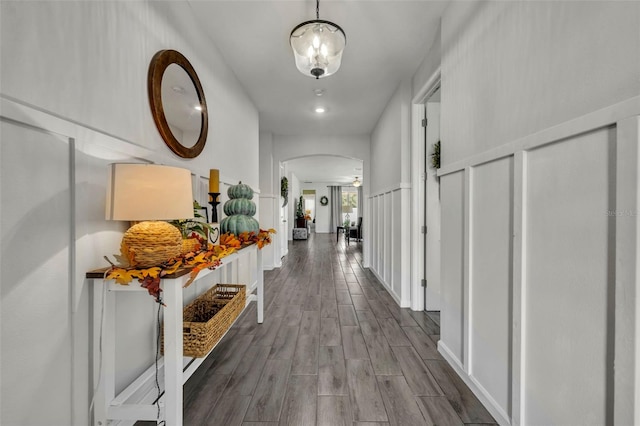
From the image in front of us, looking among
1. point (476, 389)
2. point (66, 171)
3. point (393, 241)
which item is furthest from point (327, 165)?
point (66, 171)

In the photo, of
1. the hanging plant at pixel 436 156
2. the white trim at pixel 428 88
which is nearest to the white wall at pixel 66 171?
the white trim at pixel 428 88

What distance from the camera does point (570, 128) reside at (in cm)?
95

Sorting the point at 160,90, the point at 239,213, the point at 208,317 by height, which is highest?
the point at 160,90

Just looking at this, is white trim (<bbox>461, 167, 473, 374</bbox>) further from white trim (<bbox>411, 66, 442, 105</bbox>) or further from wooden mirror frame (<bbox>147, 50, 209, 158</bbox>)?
wooden mirror frame (<bbox>147, 50, 209, 158</bbox>)

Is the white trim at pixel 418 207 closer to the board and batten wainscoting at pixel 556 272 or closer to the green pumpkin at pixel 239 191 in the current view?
the board and batten wainscoting at pixel 556 272

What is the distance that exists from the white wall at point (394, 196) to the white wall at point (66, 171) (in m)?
2.47

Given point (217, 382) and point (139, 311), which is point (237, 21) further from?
point (217, 382)

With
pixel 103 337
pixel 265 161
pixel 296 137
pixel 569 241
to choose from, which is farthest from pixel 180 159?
pixel 296 137

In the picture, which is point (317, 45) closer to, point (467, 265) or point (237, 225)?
point (237, 225)

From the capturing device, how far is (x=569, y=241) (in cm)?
98

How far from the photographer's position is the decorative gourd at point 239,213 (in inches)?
81.0

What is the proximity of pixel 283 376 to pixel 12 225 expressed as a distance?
5.13 ft

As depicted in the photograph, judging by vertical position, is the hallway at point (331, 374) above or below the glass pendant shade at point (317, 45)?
below

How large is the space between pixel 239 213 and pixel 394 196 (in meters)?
2.02
